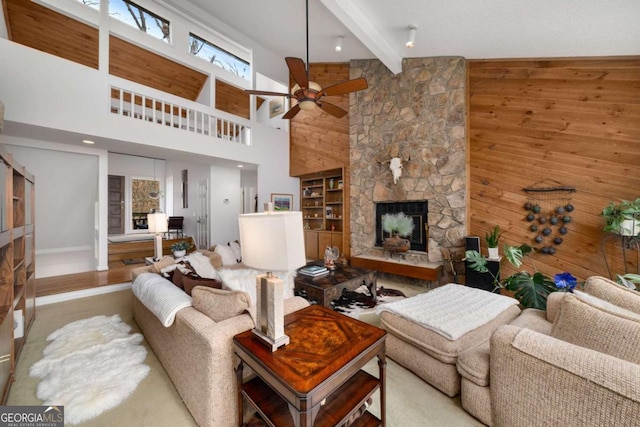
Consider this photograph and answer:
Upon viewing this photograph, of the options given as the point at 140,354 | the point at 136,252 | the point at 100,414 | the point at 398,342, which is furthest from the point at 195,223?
the point at 398,342

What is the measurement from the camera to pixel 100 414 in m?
1.50

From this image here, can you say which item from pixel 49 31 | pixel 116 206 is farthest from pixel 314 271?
pixel 116 206

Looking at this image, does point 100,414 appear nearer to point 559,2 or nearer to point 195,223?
point 559,2

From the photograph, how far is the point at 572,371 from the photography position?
1.02m

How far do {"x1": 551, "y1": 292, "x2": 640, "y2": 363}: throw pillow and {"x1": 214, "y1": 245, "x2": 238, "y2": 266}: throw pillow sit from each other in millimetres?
3437

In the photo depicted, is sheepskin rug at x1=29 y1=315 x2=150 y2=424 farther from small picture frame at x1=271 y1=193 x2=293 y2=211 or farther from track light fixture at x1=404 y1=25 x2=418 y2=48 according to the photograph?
track light fixture at x1=404 y1=25 x2=418 y2=48

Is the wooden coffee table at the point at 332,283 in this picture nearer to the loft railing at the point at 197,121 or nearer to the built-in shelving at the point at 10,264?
the built-in shelving at the point at 10,264

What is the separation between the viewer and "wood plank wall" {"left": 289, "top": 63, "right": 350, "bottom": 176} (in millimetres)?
5355

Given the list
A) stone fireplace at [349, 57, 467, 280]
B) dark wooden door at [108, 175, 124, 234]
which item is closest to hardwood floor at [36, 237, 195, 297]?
dark wooden door at [108, 175, 124, 234]

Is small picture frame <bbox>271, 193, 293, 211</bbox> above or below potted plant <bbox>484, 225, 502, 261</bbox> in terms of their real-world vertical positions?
above

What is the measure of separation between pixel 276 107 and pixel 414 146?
5.19 m

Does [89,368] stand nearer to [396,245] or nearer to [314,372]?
[314,372]

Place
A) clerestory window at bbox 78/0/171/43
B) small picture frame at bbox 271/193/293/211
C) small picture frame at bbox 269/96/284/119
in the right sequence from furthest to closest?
small picture frame at bbox 269/96/284/119, small picture frame at bbox 271/193/293/211, clerestory window at bbox 78/0/171/43

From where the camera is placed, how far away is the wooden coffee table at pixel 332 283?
2555mm
